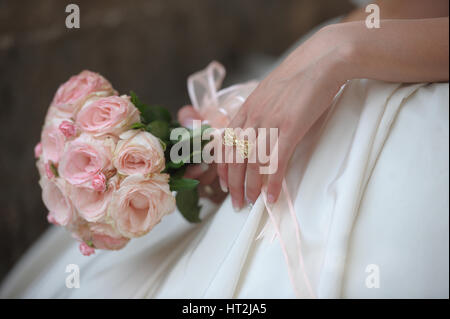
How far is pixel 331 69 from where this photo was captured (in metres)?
0.66

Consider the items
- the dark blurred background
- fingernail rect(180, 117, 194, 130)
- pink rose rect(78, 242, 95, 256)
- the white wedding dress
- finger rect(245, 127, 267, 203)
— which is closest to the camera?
the white wedding dress

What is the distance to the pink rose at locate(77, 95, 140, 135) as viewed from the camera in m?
0.72

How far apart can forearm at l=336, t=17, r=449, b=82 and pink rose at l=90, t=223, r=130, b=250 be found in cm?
49

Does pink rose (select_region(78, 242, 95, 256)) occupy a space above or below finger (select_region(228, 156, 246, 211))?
below

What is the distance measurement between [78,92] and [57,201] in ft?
0.69

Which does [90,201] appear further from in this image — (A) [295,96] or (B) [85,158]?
(A) [295,96]

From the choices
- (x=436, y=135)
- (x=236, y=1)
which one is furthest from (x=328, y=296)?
(x=236, y=1)

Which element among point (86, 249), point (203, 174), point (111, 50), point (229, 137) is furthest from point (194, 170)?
point (111, 50)

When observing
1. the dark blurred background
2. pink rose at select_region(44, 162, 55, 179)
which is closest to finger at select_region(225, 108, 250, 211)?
pink rose at select_region(44, 162, 55, 179)

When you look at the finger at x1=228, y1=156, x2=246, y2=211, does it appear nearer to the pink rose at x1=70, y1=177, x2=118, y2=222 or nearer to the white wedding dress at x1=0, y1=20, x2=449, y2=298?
the white wedding dress at x1=0, y1=20, x2=449, y2=298

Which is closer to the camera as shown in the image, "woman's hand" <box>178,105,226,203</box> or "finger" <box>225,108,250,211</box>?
"finger" <box>225,108,250,211</box>

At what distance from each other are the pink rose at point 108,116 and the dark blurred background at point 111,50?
79 cm

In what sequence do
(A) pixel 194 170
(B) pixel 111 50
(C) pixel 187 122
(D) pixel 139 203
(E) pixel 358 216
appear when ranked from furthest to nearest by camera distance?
(B) pixel 111 50 < (C) pixel 187 122 < (A) pixel 194 170 < (D) pixel 139 203 < (E) pixel 358 216

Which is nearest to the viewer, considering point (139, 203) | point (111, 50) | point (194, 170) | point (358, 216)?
point (358, 216)
